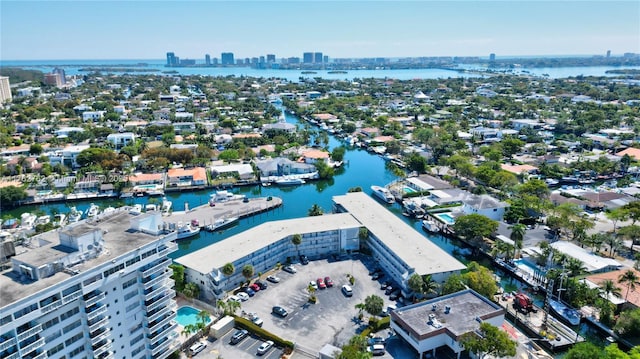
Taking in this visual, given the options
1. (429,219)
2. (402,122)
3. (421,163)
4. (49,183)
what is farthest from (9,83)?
(429,219)

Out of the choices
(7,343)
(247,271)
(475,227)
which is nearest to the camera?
(7,343)

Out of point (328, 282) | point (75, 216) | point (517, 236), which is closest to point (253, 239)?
point (328, 282)

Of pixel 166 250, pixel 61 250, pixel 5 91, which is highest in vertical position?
pixel 5 91

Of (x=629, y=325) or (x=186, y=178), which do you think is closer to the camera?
(x=629, y=325)

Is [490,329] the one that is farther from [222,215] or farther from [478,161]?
[478,161]

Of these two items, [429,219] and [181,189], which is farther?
[181,189]

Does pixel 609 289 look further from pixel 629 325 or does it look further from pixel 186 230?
pixel 186 230

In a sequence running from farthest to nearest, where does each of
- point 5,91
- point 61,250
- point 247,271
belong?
point 5,91, point 247,271, point 61,250

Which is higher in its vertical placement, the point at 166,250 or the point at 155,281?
the point at 166,250
